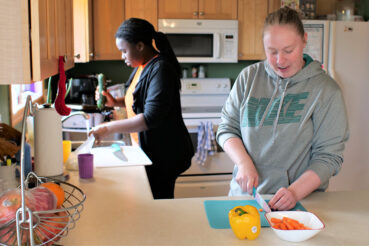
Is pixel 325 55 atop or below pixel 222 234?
atop

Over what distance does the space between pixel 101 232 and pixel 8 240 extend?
363 mm

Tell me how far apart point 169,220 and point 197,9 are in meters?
2.87

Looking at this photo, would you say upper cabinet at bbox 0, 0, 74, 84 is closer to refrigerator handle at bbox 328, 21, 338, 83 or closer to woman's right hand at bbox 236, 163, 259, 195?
woman's right hand at bbox 236, 163, 259, 195

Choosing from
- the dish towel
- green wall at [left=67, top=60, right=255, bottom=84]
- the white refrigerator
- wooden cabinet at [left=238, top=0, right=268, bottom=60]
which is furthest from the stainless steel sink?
the white refrigerator

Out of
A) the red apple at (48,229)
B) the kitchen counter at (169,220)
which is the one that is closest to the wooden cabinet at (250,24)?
the kitchen counter at (169,220)

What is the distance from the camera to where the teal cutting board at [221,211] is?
1.30 metres

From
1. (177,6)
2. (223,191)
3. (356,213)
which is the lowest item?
(223,191)

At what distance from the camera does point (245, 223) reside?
3.84ft

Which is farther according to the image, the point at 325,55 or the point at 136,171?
the point at 325,55

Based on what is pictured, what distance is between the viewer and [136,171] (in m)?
1.93

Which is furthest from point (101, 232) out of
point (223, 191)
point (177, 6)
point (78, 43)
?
point (177, 6)

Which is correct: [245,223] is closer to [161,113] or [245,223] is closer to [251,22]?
[161,113]

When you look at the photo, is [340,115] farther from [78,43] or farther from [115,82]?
[115,82]

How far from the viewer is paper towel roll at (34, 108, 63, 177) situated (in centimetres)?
166
